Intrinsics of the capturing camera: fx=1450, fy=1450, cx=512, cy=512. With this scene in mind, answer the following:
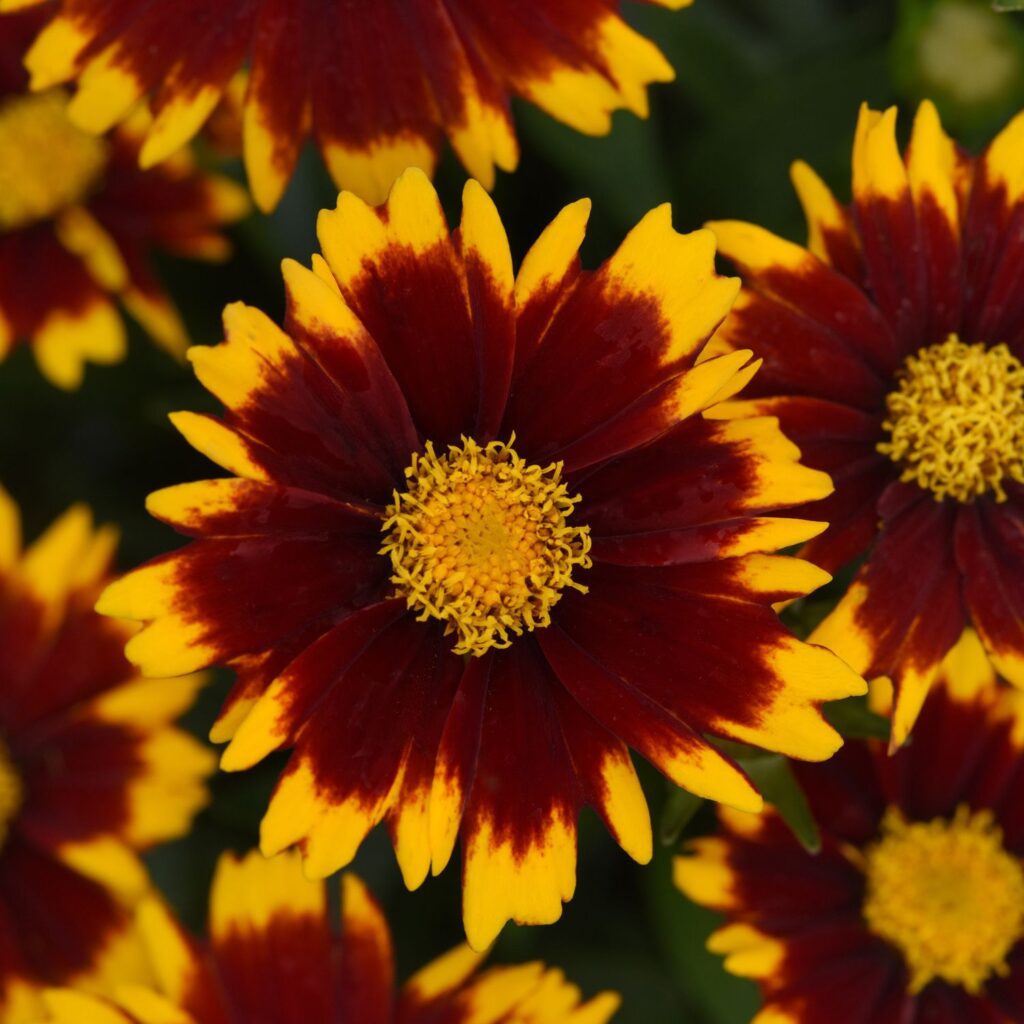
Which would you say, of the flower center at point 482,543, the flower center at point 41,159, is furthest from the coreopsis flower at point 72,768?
the flower center at point 482,543

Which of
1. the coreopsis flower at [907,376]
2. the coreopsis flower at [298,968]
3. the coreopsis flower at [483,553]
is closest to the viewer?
the coreopsis flower at [483,553]

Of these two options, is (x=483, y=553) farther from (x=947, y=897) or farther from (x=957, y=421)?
(x=947, y=897)

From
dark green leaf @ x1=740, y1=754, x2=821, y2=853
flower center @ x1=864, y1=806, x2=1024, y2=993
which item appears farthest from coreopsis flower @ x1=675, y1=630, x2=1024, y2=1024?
dark green leaf @ x1=740, y1=754, x2=821, y2=853

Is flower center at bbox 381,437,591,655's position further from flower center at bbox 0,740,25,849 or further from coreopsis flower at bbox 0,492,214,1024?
flower center at bbox 0,740,25,849

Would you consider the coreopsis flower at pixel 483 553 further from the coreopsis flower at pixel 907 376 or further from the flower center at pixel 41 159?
the flower center at pixel 41 159

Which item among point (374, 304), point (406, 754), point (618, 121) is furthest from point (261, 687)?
point (618, 121)

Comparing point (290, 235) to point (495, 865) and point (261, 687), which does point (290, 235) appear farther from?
point (495, 865)

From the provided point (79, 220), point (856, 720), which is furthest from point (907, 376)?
point (79, 220)
